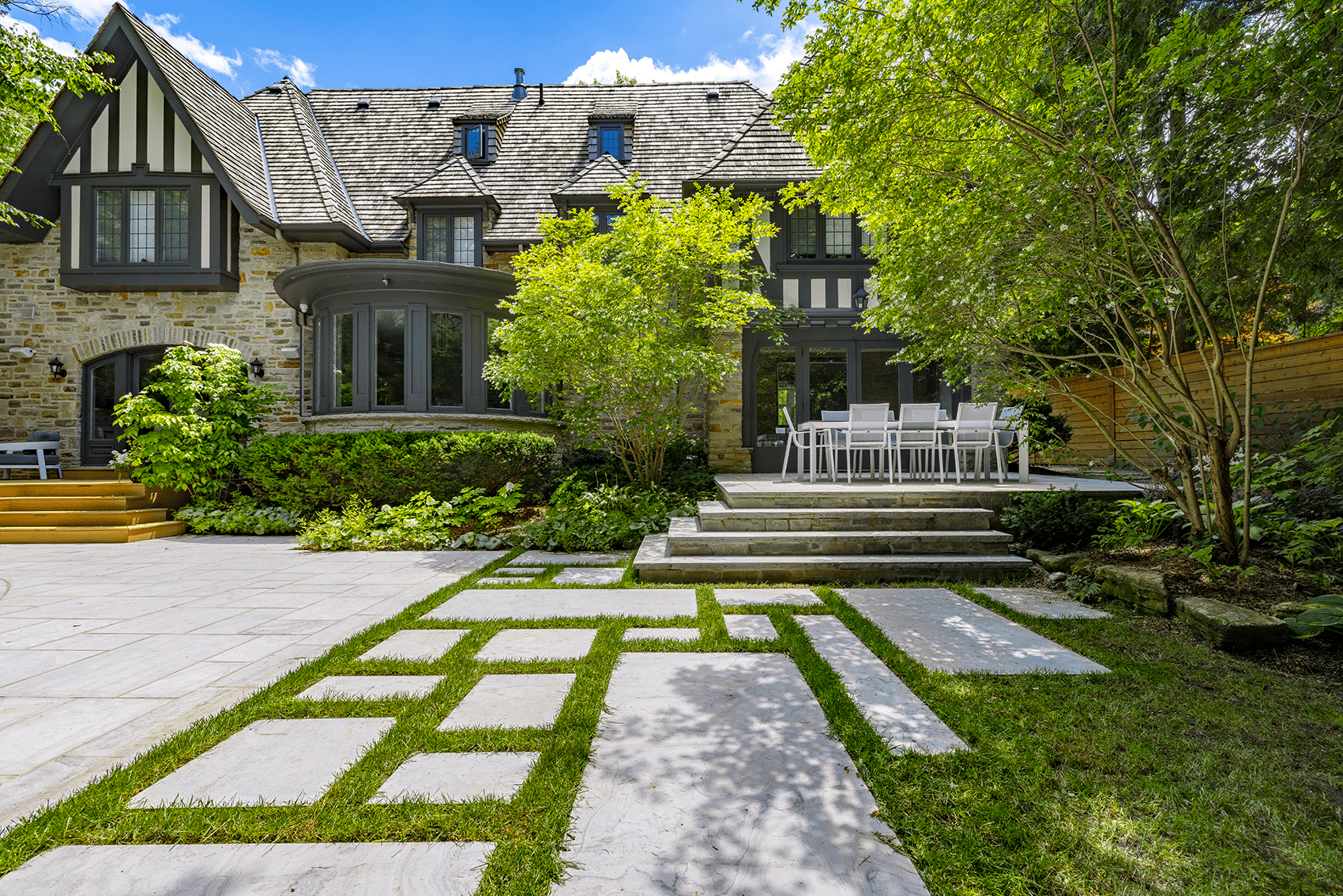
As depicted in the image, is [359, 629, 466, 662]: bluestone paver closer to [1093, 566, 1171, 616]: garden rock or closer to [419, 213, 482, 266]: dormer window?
[1093, 566, 1171, 616]: garden rock

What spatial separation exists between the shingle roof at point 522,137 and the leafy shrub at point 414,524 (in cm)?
585

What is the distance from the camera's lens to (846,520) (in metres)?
5.42

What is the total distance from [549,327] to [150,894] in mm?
6135

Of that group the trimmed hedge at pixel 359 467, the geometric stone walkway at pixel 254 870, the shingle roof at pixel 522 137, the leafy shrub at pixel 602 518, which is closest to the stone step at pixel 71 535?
the trimmed hedge at pixel 359 467

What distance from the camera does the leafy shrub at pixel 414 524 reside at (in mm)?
6398

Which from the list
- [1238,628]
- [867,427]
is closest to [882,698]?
[1238,628]

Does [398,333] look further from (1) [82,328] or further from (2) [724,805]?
(2) [724,805]

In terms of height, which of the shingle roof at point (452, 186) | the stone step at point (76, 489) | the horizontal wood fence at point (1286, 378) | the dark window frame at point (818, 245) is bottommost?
the stone step at point (76, 489)

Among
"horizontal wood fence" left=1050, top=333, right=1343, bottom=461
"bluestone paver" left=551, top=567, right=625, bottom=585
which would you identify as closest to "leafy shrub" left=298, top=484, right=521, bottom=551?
"bluestone paver" left=551, top=567, right=625, bottom=585

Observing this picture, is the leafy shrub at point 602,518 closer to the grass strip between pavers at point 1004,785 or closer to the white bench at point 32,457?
the grass strip between pavers at point 1004,785

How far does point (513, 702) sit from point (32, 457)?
1297 centimetres

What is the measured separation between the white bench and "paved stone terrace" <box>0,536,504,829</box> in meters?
5.06

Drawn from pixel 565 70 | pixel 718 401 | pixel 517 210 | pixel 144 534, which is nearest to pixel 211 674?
pixel 144 534

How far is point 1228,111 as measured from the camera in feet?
11.7
